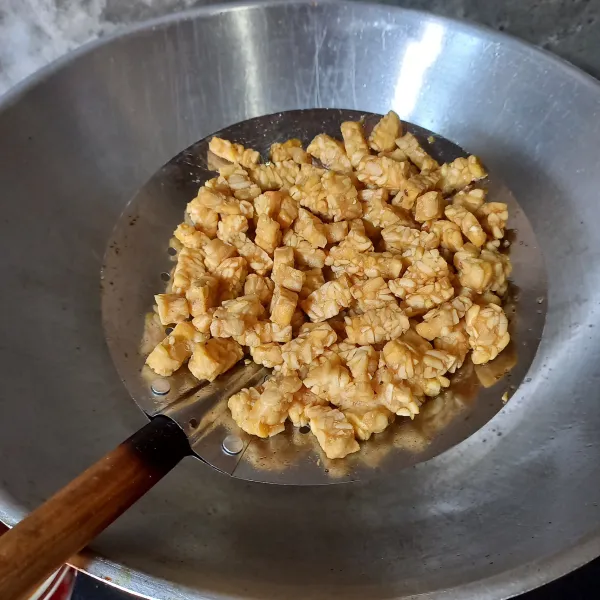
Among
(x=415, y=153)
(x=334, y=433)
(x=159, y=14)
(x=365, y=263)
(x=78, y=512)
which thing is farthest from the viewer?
(x=159, y=14)

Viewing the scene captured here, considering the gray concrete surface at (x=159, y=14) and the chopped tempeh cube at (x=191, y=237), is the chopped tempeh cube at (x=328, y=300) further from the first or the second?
the gray concrete surface at (x=159, y=14)

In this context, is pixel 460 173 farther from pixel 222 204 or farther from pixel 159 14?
pixel 159 14

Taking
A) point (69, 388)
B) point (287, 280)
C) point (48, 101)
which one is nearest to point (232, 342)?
point (287, 280)

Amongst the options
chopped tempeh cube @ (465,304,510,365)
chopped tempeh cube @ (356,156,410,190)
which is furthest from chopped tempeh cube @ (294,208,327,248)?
chopped tempeh cube @ (465,304,510,365)

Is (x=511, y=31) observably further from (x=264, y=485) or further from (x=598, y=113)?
(x=264, y=485)

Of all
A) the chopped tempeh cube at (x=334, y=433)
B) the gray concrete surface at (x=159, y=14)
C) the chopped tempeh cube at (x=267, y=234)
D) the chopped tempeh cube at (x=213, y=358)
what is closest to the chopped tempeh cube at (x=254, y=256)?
the chopped tempeh cube at (x=267, y=234)

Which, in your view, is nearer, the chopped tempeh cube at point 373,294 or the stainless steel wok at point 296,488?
the stainless steel wok at point 296,488

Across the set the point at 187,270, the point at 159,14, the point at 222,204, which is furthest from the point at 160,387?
the point at 159,14
